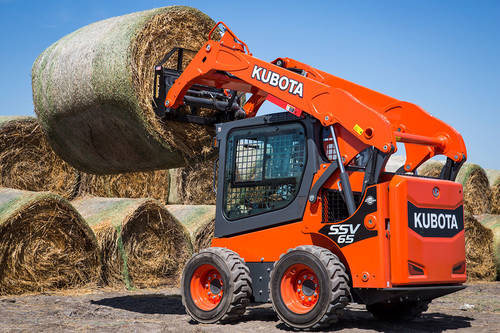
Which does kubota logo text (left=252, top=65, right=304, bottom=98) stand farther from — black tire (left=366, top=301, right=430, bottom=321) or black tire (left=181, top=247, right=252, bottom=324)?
black tire (left=366, top=301, right=430, bottom=321)

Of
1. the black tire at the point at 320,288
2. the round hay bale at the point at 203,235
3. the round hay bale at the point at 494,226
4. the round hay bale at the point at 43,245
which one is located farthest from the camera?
the round hay bale at the point at 494,226

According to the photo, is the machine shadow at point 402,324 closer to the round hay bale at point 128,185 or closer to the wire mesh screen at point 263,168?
the wire mesh screen at point 263,168

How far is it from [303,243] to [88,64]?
304 centimetres

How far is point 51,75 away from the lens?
25.5ft

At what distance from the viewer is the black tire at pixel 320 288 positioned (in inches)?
220

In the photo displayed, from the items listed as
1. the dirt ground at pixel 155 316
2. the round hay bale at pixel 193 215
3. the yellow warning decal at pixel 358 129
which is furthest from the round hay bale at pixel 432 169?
the yellow warning decal at pixel 358 129

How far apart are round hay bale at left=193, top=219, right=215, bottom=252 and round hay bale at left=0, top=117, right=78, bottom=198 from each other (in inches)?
75.3

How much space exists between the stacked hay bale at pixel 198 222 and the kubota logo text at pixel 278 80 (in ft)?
13.7

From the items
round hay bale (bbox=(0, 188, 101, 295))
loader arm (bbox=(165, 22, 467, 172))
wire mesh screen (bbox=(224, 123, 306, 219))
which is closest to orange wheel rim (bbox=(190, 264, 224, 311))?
wire mesh screen (bbox=(224, 123, 306, 219))

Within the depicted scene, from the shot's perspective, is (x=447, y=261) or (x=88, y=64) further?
(x=88, y=64)

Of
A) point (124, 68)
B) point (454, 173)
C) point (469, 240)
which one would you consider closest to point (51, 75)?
point (124, 68)

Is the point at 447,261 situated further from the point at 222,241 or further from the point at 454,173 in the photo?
the point at 222,241

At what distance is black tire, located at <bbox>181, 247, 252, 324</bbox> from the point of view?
6.28 meters

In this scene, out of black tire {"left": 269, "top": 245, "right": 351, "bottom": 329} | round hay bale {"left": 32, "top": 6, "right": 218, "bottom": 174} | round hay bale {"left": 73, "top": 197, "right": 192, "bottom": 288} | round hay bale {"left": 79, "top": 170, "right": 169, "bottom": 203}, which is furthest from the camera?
round hay bale {"left": 79, "top": 170, "right": 169, "bottom": 203}
